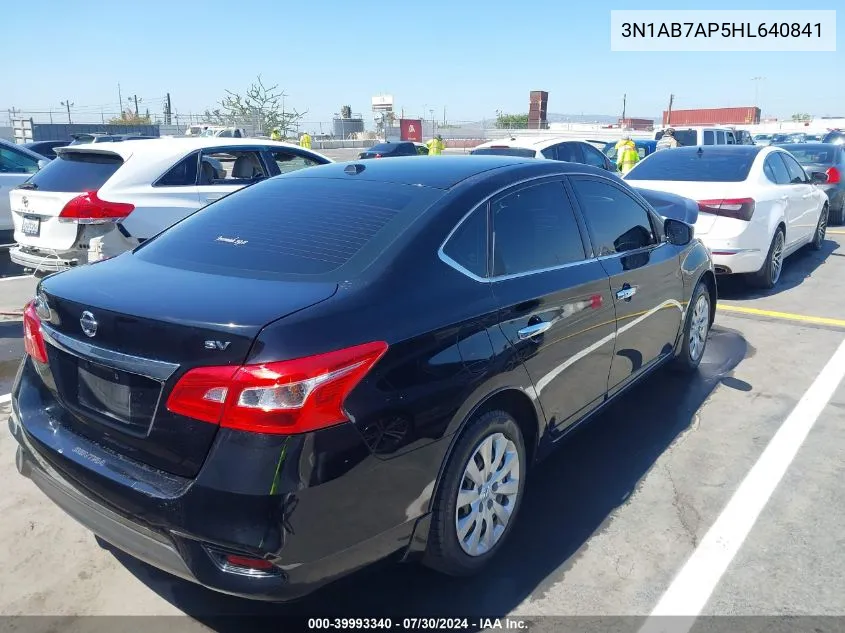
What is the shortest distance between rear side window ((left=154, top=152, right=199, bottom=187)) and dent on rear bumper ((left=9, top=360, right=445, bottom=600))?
4800mm

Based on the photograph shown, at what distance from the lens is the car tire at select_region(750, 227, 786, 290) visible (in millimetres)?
7656

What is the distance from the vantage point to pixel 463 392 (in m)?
2.54

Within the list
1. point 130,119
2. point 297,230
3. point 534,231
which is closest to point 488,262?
point 534,231

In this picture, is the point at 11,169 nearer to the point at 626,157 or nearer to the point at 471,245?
the point at 471,245

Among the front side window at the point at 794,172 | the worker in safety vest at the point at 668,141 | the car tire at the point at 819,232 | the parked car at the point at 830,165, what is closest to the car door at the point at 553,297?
the front side window at the point at 794,172

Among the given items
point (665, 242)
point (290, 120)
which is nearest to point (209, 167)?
point (665, 242)

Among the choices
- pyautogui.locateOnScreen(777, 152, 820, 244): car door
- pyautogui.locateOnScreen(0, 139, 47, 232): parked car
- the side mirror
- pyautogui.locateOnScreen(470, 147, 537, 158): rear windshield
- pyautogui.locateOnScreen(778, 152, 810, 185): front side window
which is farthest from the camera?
pyautogui.locateOnScreen(470, 147, 537, 158): rear windshield

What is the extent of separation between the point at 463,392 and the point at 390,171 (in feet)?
4.65

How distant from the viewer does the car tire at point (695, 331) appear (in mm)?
4934

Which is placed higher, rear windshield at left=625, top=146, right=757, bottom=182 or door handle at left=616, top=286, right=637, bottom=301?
rear windshield at left=625, top=146, right=757, bottom=182

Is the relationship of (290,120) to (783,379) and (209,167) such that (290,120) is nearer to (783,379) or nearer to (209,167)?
(209,167)

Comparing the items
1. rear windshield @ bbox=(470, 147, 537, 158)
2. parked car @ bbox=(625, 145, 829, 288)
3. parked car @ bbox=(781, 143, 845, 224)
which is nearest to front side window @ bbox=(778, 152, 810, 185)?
parked car @ bbox=(625, 145, 829, 288)

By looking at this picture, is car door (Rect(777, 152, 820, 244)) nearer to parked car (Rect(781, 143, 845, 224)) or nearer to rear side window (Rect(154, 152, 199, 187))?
parked car (Rect(781, 143, 845, 224))

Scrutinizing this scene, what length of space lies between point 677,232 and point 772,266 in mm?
3943
